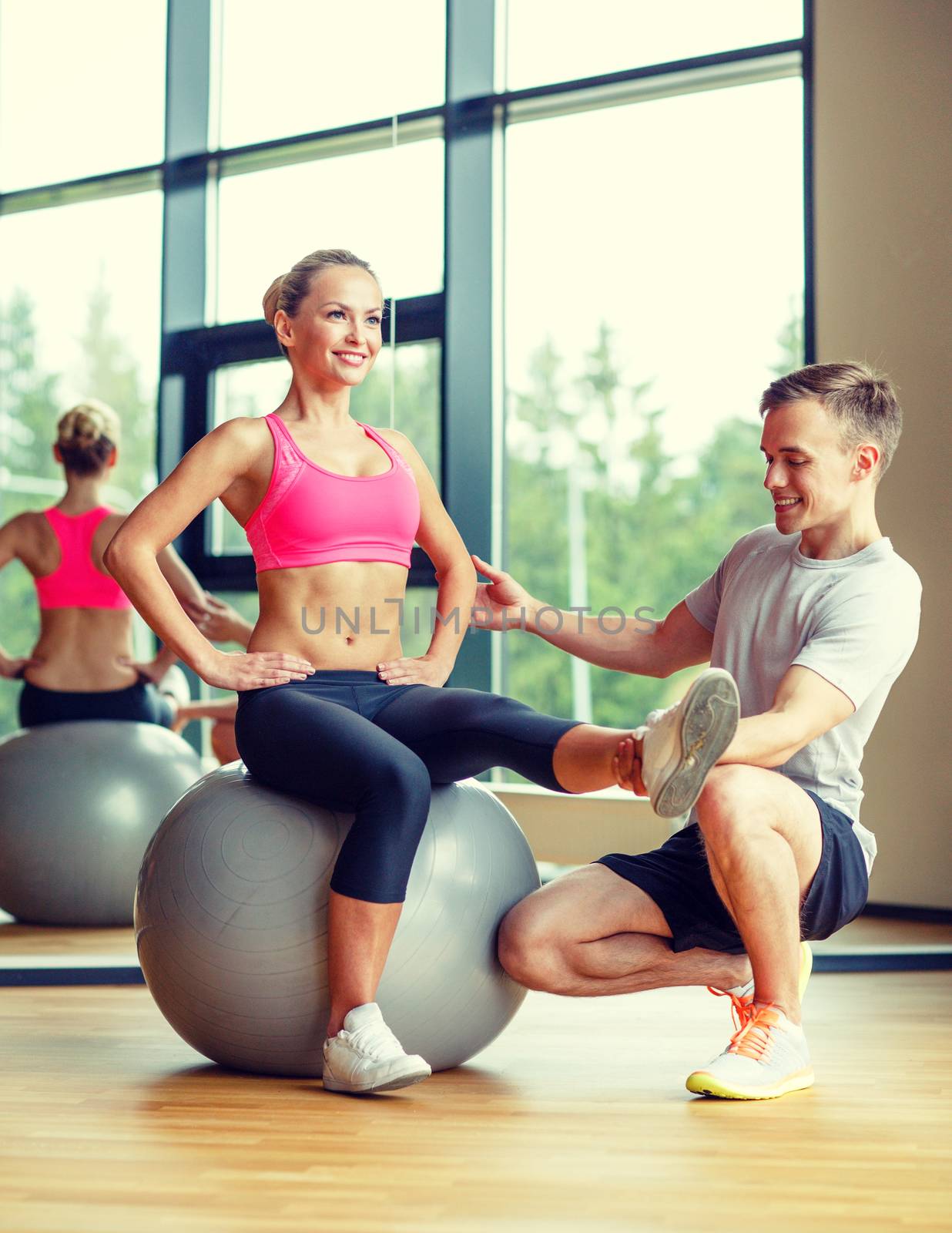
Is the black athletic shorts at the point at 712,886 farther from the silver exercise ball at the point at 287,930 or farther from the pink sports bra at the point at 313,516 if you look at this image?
the pink sports bra at the point at 313,516

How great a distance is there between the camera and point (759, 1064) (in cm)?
189

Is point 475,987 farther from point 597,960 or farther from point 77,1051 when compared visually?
point 77,1051

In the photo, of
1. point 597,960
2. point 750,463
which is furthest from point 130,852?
point 750,463

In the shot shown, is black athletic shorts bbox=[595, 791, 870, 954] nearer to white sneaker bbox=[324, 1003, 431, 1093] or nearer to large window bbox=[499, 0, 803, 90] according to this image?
white sneaker bbox=[324, 1003, 431, 1093]

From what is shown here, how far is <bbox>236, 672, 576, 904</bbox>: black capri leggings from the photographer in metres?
1.89

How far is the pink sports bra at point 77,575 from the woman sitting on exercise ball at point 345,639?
59.7 inches

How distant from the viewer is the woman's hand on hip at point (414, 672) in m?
2.13

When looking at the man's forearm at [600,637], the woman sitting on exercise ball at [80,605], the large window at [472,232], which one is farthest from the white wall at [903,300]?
the woman sitting on exercise ball at [80,605]

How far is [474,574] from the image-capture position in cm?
235

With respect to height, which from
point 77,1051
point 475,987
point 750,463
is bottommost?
point 77,1051

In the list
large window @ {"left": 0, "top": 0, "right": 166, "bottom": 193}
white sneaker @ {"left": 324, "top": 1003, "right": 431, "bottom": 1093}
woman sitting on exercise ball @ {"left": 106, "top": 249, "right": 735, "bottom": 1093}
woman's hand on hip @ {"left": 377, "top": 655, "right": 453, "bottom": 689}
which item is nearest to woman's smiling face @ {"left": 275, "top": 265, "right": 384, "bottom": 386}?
woman sitting on exercise ball @ {"left": 106, "top": 249, "right": 735, "bottom": 1093}

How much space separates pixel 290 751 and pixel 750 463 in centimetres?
247

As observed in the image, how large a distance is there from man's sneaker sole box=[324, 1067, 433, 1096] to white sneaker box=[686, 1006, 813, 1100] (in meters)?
0.37

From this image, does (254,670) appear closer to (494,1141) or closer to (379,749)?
(379,749)
